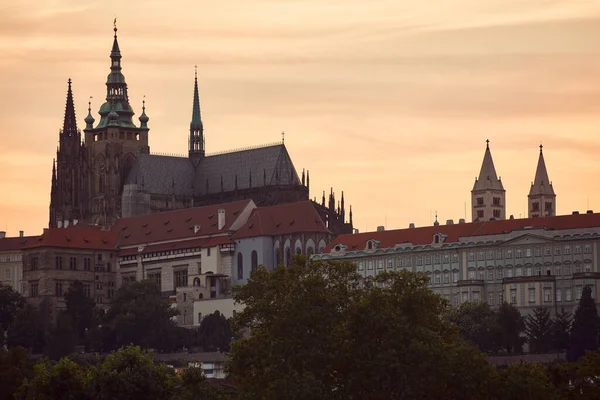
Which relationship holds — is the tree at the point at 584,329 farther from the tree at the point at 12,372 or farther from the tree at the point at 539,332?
the tree at the point at 12,372

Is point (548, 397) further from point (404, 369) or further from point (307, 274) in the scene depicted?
point (307, 274)

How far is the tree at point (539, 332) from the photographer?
18488 centimetres

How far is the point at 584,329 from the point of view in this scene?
180 m

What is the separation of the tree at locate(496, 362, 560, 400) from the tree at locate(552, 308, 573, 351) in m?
65.9

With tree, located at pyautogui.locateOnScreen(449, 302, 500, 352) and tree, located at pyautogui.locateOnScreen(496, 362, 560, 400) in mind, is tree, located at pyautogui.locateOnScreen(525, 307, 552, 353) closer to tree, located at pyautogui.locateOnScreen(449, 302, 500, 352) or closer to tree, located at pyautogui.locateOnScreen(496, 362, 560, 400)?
tree, located at pyautogui.locateOnScreen(449, 302, 500, 352)

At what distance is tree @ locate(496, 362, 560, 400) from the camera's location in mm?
113688

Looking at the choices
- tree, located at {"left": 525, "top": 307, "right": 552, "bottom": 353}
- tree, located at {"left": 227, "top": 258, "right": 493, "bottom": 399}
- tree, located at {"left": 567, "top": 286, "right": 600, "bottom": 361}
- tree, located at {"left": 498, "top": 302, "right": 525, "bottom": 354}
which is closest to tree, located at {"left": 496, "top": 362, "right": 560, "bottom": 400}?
tree, located at {"left": 227, "top": 258, "right": 493, "bottom": 399}

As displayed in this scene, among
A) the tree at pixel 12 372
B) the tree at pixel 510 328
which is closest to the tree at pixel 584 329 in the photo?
the tree at pixel 510 328

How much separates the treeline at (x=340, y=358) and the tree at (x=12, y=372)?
20.8 ft

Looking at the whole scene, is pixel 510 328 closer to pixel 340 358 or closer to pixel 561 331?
pixel 561 331

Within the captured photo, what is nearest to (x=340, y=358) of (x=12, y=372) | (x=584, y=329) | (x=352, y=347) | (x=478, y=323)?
(x=352, y=347)

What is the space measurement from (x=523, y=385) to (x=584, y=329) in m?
67.3

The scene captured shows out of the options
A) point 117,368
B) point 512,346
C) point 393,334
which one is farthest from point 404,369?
point 512,346

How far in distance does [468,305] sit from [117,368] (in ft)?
257
